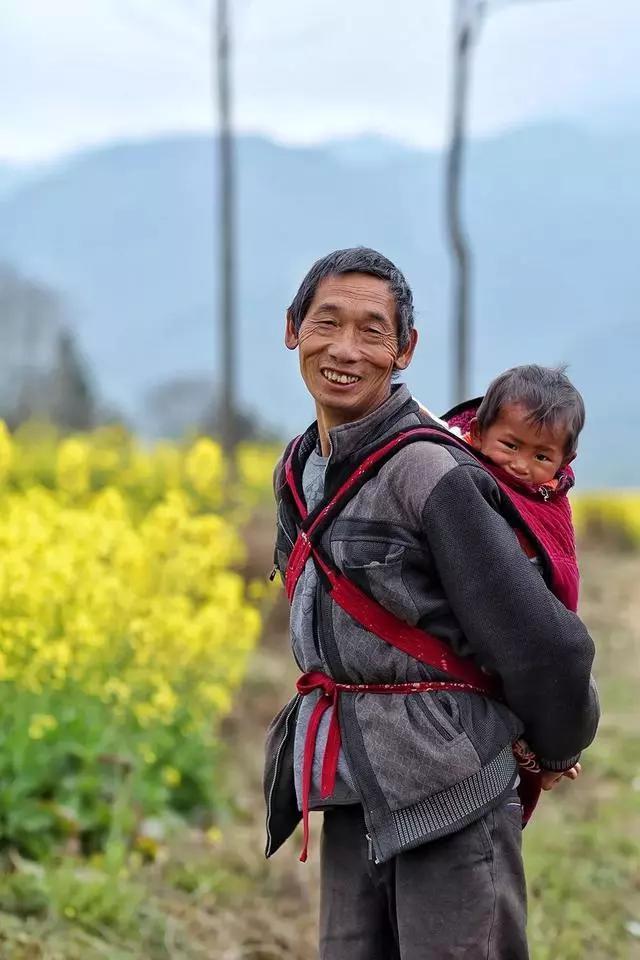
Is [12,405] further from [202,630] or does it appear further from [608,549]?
[202,630]

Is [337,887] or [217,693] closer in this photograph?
[337,887]

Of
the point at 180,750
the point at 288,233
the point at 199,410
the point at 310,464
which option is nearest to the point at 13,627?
the point at 180,750

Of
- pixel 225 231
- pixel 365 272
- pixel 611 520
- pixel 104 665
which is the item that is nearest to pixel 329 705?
pixel 365 272

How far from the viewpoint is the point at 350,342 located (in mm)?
2049

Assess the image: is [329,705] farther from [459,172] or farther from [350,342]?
[459,172]

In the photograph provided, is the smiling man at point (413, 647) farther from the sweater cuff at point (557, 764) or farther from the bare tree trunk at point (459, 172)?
the bare tree trunk at point (459, 172)

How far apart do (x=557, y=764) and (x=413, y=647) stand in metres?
0.30

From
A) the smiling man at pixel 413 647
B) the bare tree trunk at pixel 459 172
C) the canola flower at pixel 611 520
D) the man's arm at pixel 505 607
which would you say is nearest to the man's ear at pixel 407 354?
the smiling man at pixel 413 647

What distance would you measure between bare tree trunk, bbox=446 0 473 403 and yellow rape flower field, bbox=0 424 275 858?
4399 mm

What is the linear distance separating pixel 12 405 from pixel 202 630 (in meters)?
11.5

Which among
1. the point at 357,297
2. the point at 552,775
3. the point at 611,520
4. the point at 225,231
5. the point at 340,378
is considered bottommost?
the point at 611,520

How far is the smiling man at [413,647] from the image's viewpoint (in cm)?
194

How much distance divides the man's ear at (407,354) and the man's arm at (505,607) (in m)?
0.25

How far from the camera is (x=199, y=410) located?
22.5 metres
